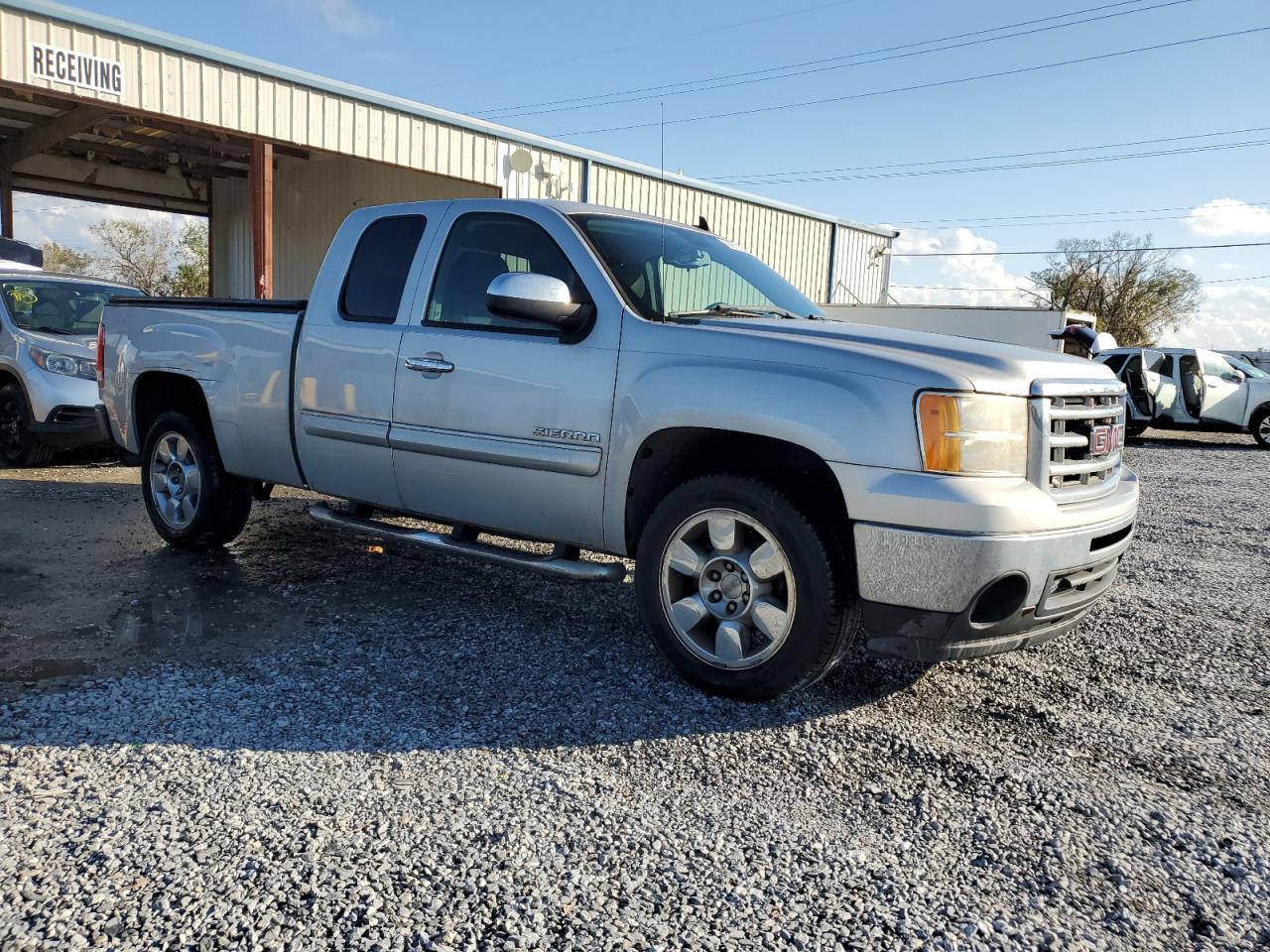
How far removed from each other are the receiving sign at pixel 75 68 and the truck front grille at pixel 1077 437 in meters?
13.2

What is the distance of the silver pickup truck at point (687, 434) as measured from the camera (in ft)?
10.9

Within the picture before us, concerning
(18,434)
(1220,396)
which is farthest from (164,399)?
(1220,396)

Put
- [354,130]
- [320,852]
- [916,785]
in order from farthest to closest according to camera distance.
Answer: [354,130] < [916,785] < [320,852]

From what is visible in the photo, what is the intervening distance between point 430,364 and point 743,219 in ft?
63.8

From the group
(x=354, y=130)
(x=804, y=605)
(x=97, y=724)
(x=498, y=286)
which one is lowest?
(x=97, y=724)

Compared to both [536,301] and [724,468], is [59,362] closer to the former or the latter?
[536,301]

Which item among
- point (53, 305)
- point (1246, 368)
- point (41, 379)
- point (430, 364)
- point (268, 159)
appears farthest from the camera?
point (1246, 368)

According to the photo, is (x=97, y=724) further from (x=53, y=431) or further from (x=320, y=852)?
(x=53, y=431)

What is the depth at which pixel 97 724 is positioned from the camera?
135 inches

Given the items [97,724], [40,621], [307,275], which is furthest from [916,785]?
[307,275]

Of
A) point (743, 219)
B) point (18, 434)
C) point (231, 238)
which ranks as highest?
point (743, 219)

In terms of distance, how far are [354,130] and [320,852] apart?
1487cm

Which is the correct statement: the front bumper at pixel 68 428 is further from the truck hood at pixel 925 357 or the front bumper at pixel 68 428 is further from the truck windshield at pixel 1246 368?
the truck windshield at pixel 1246 368

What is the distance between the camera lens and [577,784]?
3.07 meters
